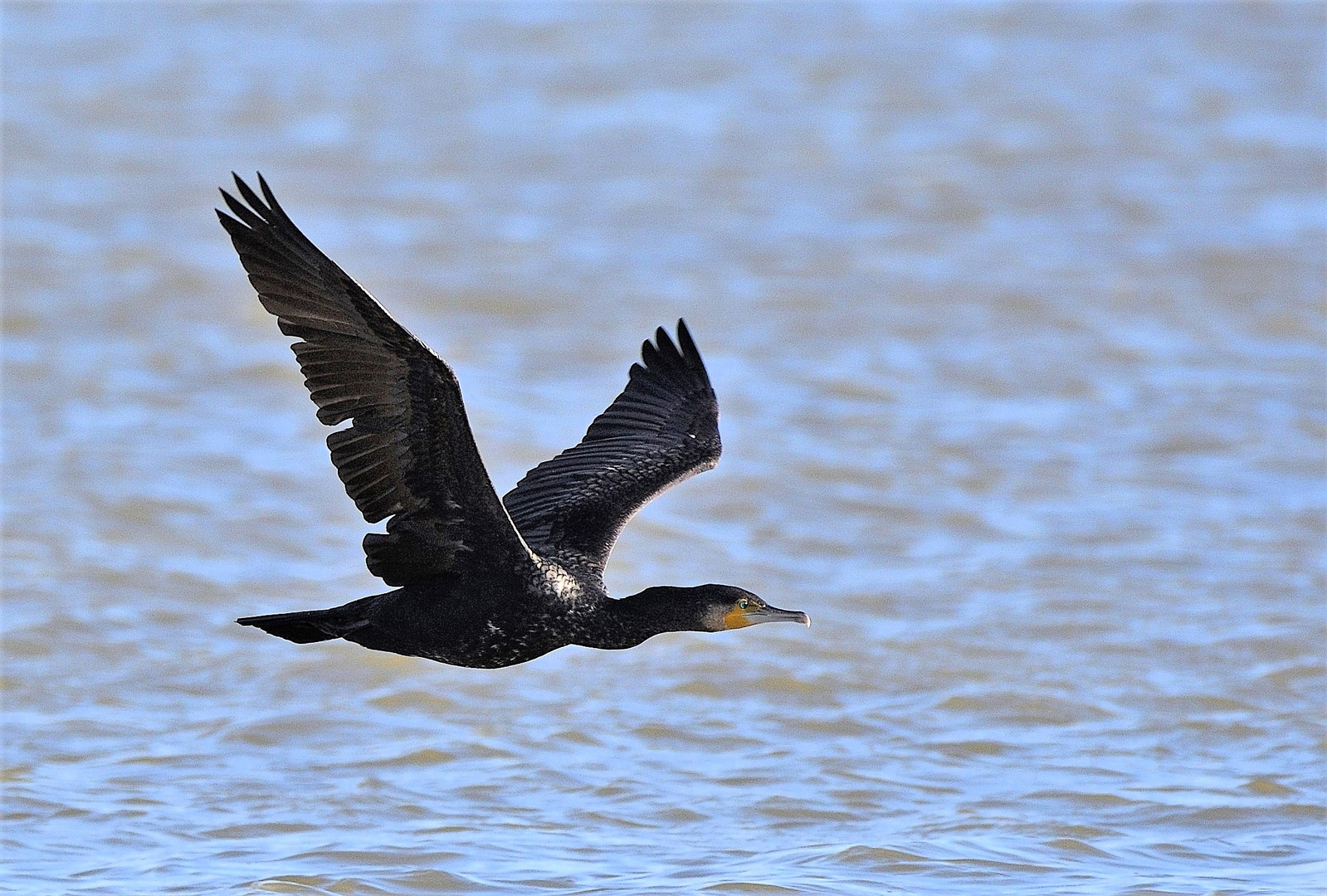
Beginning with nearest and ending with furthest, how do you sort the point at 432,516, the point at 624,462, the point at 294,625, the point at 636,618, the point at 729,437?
the point at 432,516 → the point at 294,625 → the point at 636,618 → the point at 624,462 → the point at 729,437

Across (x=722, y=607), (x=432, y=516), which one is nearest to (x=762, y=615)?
(x=722, y=607)

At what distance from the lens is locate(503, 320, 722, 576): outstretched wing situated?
25.5 ft

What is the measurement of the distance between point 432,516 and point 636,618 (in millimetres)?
796

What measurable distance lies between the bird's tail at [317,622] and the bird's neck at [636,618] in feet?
2.41

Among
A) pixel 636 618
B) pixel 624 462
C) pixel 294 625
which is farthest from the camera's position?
pixel 624 462

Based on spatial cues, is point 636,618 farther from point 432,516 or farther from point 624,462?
point 624,462

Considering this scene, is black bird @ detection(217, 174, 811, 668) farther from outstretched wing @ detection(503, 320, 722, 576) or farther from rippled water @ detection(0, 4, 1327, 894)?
rippled water @ detection(0, 4, 1327, 894)

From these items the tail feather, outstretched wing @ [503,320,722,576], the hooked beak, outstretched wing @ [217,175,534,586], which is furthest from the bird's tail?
the hooked beak

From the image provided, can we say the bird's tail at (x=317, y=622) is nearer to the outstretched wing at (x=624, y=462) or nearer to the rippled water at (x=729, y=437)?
the outstretched wing at (x=624, y=462)

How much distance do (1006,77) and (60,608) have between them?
13990 mm

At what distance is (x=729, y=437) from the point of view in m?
14.6

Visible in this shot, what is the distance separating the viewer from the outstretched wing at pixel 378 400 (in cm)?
637

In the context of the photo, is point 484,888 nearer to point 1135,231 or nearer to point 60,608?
point 60,608

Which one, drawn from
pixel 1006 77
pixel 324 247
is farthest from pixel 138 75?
pixel 1006 77
